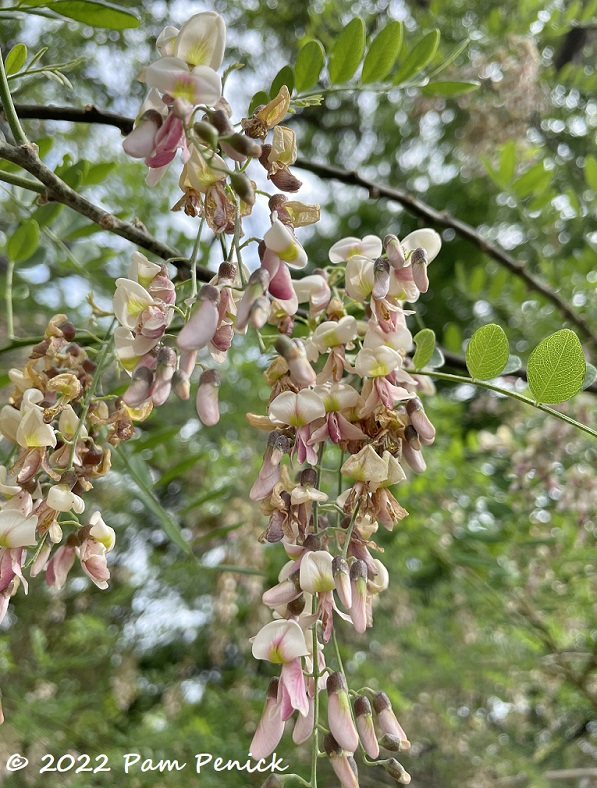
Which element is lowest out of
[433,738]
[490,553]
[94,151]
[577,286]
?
[433,738]

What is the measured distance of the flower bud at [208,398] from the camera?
1.00ft

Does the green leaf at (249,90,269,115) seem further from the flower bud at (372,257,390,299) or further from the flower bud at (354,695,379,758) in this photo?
the flower bud at (354,695,379,758)

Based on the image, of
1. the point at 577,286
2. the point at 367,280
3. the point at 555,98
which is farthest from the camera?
the point at 555,98

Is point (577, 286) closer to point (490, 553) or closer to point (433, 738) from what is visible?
point (490, 553)

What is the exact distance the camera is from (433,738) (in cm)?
183

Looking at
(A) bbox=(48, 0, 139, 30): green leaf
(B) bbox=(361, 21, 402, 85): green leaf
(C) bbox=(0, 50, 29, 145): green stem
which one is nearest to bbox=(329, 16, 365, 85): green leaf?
(B) bbox=(361, 21, 402, 85): green leaf

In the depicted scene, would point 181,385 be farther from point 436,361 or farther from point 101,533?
point 436,361

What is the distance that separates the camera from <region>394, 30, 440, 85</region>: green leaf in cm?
54

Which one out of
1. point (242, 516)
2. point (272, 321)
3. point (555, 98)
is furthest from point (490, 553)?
point (555, 98)

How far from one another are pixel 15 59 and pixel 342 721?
47 centimetres

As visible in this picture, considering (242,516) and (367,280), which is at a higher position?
(367,280)

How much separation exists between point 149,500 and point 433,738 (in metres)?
1.68

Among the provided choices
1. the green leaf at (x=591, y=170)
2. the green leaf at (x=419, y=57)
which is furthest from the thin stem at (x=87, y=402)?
the green leaf at (x=591, y=170)

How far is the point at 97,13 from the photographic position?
1.27 ft
